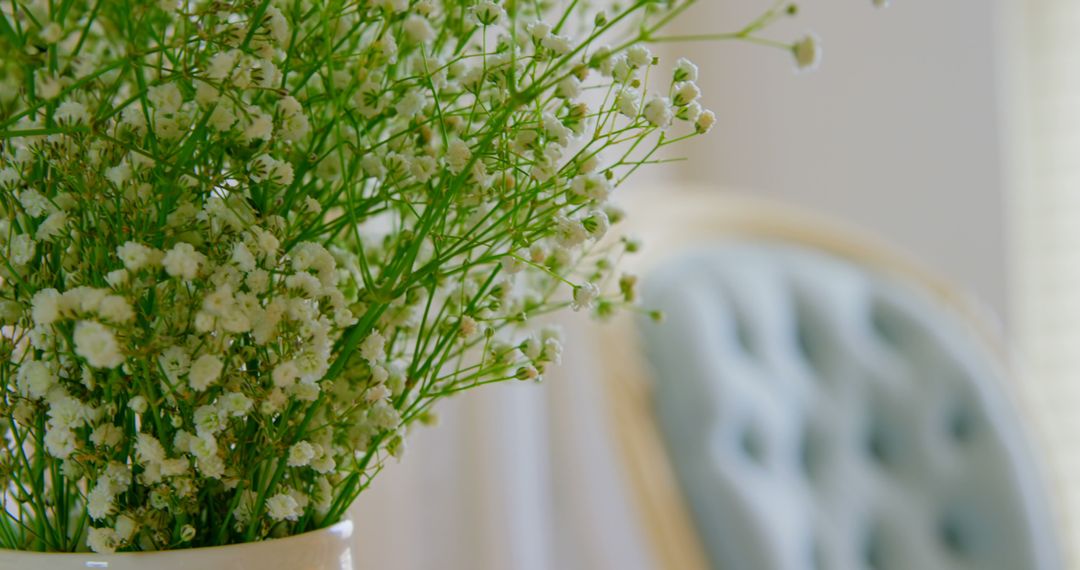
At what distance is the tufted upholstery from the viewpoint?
924 mm

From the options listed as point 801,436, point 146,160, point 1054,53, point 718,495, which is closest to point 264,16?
point 146,160

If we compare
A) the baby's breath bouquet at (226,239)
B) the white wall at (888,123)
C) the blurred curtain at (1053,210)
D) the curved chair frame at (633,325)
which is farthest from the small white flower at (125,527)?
the blurred curtain at (1053,210)

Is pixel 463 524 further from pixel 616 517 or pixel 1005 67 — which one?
pixel 1005 67

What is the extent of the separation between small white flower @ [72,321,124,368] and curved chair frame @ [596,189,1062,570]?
1.93 ft

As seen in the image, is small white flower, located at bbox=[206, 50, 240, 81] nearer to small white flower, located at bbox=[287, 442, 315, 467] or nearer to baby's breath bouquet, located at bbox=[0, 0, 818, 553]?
baby's breath bouquet, located at bbox=[0, 0, 818, 553]

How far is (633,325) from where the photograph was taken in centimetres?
95

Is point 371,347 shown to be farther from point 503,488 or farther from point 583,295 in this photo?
point 503,488

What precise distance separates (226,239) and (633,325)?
Answer: 22.8 inches

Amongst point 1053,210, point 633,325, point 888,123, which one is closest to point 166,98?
point 633,325

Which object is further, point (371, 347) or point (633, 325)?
point (633, 325)

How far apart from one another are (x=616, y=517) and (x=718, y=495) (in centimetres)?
21

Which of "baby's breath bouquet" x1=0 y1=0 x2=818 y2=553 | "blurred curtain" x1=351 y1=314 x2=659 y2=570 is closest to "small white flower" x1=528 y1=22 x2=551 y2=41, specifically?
"baby's breath bouquet" x1=0 y1=0 x2=818 y2=553

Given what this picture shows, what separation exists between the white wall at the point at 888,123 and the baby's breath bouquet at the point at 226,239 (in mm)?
1525

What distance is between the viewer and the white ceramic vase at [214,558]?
16.0 inches
